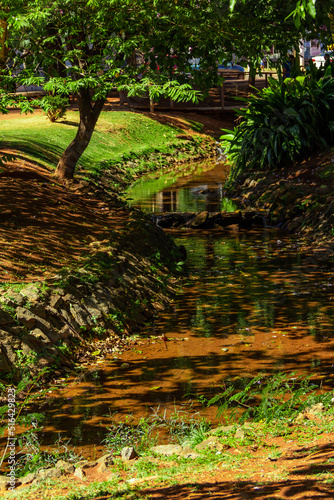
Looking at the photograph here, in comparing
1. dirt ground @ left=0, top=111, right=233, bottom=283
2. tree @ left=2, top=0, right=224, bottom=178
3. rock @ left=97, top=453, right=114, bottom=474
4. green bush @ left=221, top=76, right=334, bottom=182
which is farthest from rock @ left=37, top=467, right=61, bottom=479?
green bush @ left=221, top=76, right=334, bottom=182

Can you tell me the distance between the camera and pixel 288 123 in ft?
57.2

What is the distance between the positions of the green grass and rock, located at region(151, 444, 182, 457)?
12.7 metres

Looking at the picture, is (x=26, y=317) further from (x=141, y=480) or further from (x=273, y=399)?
(x=141, y=480)

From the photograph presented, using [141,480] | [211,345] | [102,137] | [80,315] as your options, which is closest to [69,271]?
[80,315]

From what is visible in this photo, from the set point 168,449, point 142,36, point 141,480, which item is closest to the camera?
point 141,480

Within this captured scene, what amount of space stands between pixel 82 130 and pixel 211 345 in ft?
25.6

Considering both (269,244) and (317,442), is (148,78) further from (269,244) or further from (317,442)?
(317,442)

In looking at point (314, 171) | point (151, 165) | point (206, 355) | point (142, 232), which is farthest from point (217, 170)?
point (206, 355)

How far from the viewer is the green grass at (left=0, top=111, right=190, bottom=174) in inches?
733

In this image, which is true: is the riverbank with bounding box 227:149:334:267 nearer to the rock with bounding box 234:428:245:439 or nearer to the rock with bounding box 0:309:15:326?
the rock with bounding box 0:309:15:326

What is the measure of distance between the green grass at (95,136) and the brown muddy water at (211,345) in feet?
24.2

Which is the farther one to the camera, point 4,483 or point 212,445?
point 212,445

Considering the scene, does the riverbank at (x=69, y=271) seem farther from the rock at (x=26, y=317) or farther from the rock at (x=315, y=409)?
the rock at (x=315, y=409)

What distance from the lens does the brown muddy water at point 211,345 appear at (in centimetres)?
643
